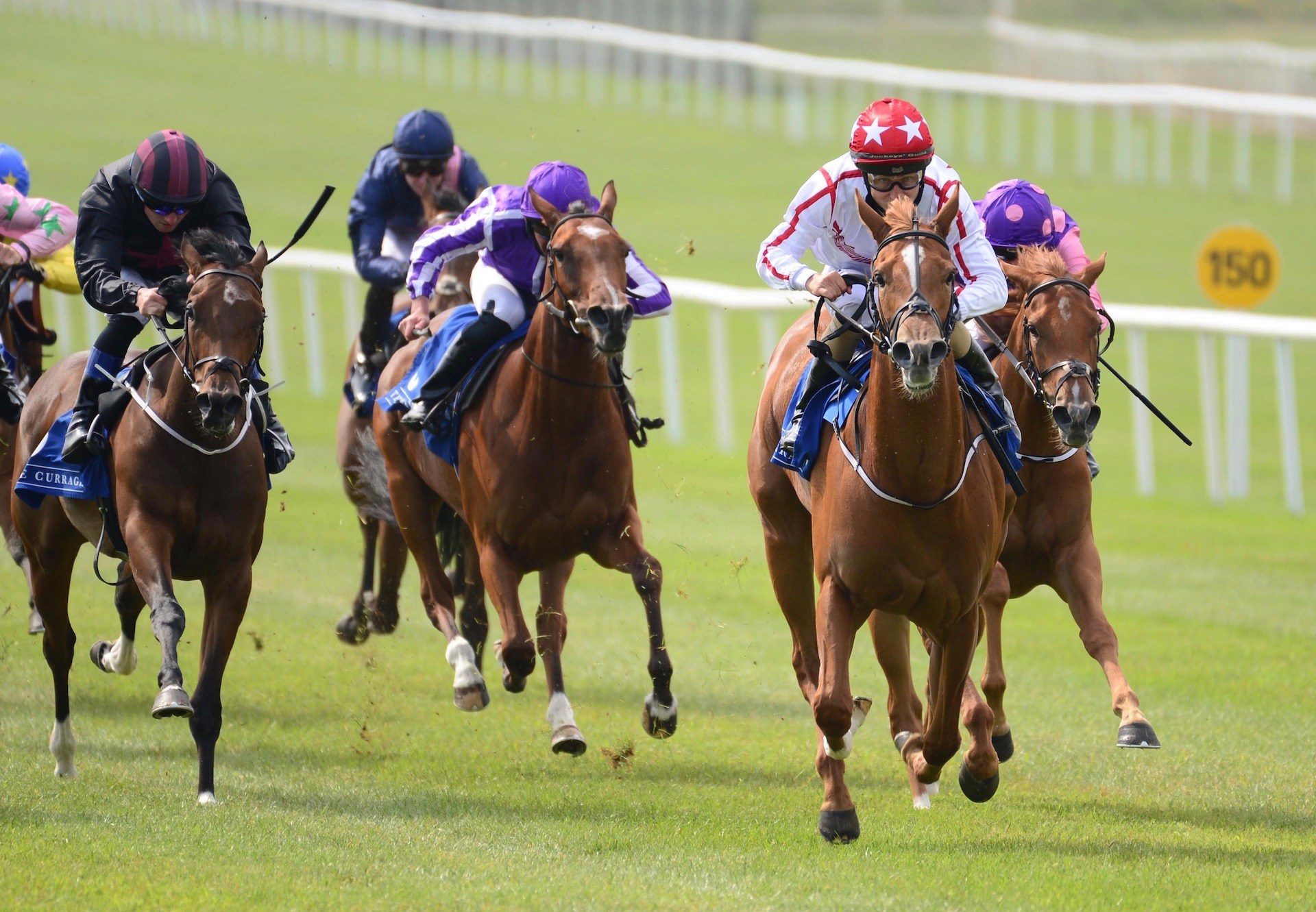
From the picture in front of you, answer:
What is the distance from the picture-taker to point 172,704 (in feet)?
19.6

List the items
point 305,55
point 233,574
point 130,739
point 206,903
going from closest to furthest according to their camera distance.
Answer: point 206,903 → point 233,574 → point 130,739 → point 305,55

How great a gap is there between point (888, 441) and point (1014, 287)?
4.64ft

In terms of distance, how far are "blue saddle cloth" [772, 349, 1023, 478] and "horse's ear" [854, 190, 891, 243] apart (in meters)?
0.53

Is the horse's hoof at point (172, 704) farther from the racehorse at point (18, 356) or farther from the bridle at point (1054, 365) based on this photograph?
the bridle at point (1054, 365)

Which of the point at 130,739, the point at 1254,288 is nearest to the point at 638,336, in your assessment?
the point at 1254,288

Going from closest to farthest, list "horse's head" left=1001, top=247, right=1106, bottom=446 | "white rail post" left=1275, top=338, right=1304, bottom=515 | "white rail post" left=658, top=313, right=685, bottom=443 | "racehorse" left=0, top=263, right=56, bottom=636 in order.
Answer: "horse's head" left=1001, top=247, right=1106, bottom=446, "racehorse" left=0, top=263, right=56, bottom=636, "white rail post" left=1275, top=338, right=1304, bottom=515, "white rail post" left=658, top=313, right=685, bottom=443

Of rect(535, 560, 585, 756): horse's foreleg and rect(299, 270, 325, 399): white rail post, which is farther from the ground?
rect(535, 560, 585, 756): horse's foreleg

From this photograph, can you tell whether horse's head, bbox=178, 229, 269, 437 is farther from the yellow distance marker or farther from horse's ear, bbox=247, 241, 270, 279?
the yellow distance marker

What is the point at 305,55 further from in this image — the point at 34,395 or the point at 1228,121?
the point at 34,395

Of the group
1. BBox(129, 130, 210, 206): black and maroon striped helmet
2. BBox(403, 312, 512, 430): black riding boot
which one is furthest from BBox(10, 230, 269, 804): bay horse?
BBox(403, 312, 512, 430): black riding boot

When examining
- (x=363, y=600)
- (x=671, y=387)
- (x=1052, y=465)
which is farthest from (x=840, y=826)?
(x=671, y=387)

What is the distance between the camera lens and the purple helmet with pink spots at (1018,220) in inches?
281

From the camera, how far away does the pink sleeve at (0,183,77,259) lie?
8234 millimetres

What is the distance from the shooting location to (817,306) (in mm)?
6121
